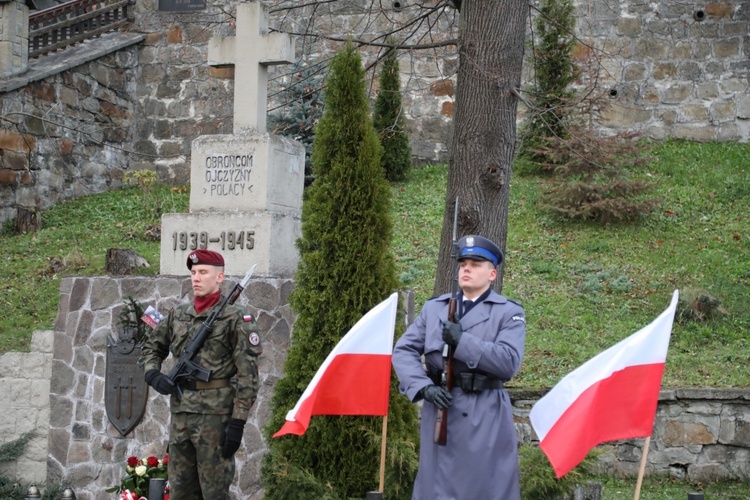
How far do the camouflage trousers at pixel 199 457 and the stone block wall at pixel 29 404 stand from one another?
3.03m

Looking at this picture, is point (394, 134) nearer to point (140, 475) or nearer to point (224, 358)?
point (140, 475)

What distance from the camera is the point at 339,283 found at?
23.1ft

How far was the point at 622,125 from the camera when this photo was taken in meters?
16.2

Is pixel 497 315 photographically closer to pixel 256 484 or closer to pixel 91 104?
pixel 256 484

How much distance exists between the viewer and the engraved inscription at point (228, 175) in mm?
8344

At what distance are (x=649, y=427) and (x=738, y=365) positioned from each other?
466 cm

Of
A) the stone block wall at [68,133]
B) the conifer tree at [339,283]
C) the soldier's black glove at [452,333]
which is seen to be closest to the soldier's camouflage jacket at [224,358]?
the conifer tree at [339,283]

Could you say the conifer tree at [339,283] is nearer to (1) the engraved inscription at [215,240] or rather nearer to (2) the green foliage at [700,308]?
(1) the engraved inscription at [215,240]

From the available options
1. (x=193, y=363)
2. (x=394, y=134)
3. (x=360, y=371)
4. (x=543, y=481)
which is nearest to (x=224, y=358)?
(x=193, y=363)

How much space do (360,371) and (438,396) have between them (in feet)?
3.51

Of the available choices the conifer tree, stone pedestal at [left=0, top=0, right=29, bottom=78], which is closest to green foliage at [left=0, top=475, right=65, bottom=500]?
the conifer tree

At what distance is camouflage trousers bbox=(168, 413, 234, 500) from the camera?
6098mm

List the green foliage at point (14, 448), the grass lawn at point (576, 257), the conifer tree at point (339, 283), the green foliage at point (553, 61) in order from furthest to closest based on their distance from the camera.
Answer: the green foliage at point (553, 61) < the grass lawn at point (576, 257) < the green foliage at point (14, 448) < the conifer tree at point (339, 283)

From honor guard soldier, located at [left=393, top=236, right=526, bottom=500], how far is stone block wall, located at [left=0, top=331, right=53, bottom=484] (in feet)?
15.4
